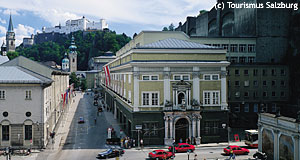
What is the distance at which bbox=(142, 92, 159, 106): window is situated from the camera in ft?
136

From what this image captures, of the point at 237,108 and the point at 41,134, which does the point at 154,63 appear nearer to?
the point at 41,134

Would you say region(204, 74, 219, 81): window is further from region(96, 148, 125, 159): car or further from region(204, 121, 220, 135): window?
region(96, 148, 125, 159): car

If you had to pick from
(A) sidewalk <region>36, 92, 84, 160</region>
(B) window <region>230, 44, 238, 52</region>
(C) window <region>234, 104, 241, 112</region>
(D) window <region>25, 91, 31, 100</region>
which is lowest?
(A) sidewalk <region>36, 92, 84, 160</region>

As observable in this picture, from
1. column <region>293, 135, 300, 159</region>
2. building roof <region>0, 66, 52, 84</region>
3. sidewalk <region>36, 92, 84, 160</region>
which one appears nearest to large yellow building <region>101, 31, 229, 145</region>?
sidewalk <region>36, 92, 84, 160</region>

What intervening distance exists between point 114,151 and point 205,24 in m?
58.2

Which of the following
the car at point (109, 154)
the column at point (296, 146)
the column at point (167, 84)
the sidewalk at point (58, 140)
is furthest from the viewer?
the column at point (167, 84)

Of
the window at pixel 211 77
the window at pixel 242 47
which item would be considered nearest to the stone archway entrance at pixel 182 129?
the window at pixel 211 77

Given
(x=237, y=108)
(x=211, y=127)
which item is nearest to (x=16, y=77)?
(x=211, y=127)

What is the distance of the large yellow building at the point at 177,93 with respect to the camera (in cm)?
4103

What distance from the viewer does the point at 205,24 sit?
84.9 metres

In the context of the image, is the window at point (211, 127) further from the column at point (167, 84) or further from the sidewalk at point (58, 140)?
the sidewalk at point (58, 140)

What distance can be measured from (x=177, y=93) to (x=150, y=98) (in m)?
3.75

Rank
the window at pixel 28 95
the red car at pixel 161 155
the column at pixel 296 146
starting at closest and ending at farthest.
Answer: the column at pixel 296 146 < the red car at pixel 161 155 < the window at pixel 28 95

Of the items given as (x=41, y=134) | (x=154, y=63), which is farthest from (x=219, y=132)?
(x=41, y=134)
